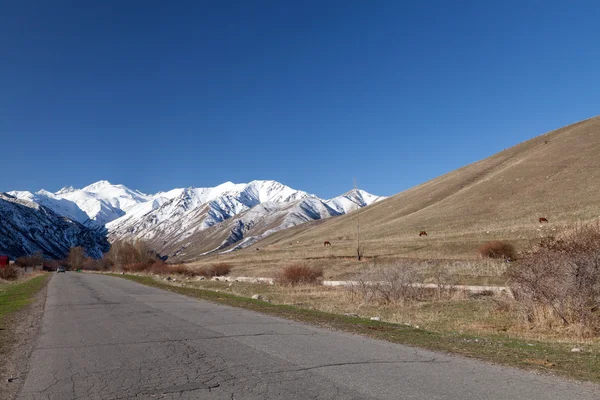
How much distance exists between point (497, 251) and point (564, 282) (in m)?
32.1

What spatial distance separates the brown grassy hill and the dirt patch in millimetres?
42997

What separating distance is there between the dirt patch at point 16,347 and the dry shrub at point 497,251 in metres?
39.5

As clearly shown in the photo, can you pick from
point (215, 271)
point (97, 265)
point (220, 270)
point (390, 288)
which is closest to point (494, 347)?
point (390, 288)

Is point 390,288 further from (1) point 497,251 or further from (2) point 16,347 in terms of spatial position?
(1) point 497,251

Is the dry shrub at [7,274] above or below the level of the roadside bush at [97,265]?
below

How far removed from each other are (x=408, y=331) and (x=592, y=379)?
6204 millimetres

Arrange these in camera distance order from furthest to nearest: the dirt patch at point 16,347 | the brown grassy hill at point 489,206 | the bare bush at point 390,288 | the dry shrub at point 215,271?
the dry shrub at point 215,271, the brown grassy hill at point 489,206, the bare bush at point 390,288, the dirt patch at point 16,347

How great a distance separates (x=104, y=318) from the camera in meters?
16.1

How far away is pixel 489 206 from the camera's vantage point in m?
77.9

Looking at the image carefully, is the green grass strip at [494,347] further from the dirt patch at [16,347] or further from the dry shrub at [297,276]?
the dry shrub at [297,276]

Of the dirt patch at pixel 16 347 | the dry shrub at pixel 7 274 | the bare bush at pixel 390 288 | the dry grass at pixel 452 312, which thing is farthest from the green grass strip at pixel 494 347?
the dry shrub at pixel 7 274

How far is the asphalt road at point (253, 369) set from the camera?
7.05m

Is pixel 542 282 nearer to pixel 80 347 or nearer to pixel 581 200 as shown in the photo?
pixel 80 347

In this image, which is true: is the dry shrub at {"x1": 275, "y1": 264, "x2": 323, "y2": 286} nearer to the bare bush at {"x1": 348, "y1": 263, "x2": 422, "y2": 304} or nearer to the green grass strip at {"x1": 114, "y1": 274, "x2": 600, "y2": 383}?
the bare bush at {"x1": 348, "y1": 263, "x2": 422, "y2": 304}
